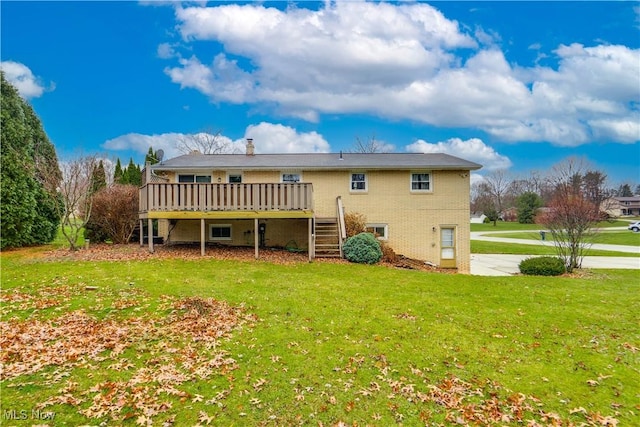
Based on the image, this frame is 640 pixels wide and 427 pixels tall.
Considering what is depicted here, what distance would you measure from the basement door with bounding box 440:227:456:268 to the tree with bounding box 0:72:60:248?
1850 centimetres

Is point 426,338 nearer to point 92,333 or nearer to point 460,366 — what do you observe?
point 460,366

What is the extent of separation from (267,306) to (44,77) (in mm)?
25002

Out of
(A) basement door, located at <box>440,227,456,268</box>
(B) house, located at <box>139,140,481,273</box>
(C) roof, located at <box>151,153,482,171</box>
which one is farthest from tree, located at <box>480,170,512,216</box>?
(A) basement door, located at <box>440,227,456,268</box>

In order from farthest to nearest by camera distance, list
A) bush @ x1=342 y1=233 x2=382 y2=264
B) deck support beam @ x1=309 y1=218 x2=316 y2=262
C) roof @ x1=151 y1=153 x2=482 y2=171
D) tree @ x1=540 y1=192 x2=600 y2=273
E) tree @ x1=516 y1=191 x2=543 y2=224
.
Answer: tree @ x1=516 y1=191 x2=543 y2=224
roof @ x1=151 y1=153 x2=482 y2=171
tree @ x1=540 y1=192 x2=600 y2=273
deck support beam @ x1=309 y1=218 x2=316 y2=262
bush @ x1=342 y1=233 x2=382 y2=264

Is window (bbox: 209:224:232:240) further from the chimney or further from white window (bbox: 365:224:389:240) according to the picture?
white window (bbox: 365:224:389:240)

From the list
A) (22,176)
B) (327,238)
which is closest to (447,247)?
(327,238)

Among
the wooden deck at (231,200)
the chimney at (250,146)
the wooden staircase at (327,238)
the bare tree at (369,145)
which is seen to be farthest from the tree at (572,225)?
the bare tree at (369,145)

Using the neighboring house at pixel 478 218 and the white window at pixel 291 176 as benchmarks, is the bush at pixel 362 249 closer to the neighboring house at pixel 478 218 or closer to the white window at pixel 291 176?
the white window at pixel 291 176

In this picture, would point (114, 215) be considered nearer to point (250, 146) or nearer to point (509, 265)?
point (250, 146)

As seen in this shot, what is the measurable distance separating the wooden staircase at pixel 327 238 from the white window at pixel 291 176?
7.65 feet

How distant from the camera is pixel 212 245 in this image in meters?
16.9

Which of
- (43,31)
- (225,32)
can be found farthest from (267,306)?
(43,31)

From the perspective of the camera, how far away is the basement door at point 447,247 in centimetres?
1719

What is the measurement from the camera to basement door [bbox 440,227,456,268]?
17.2 m
